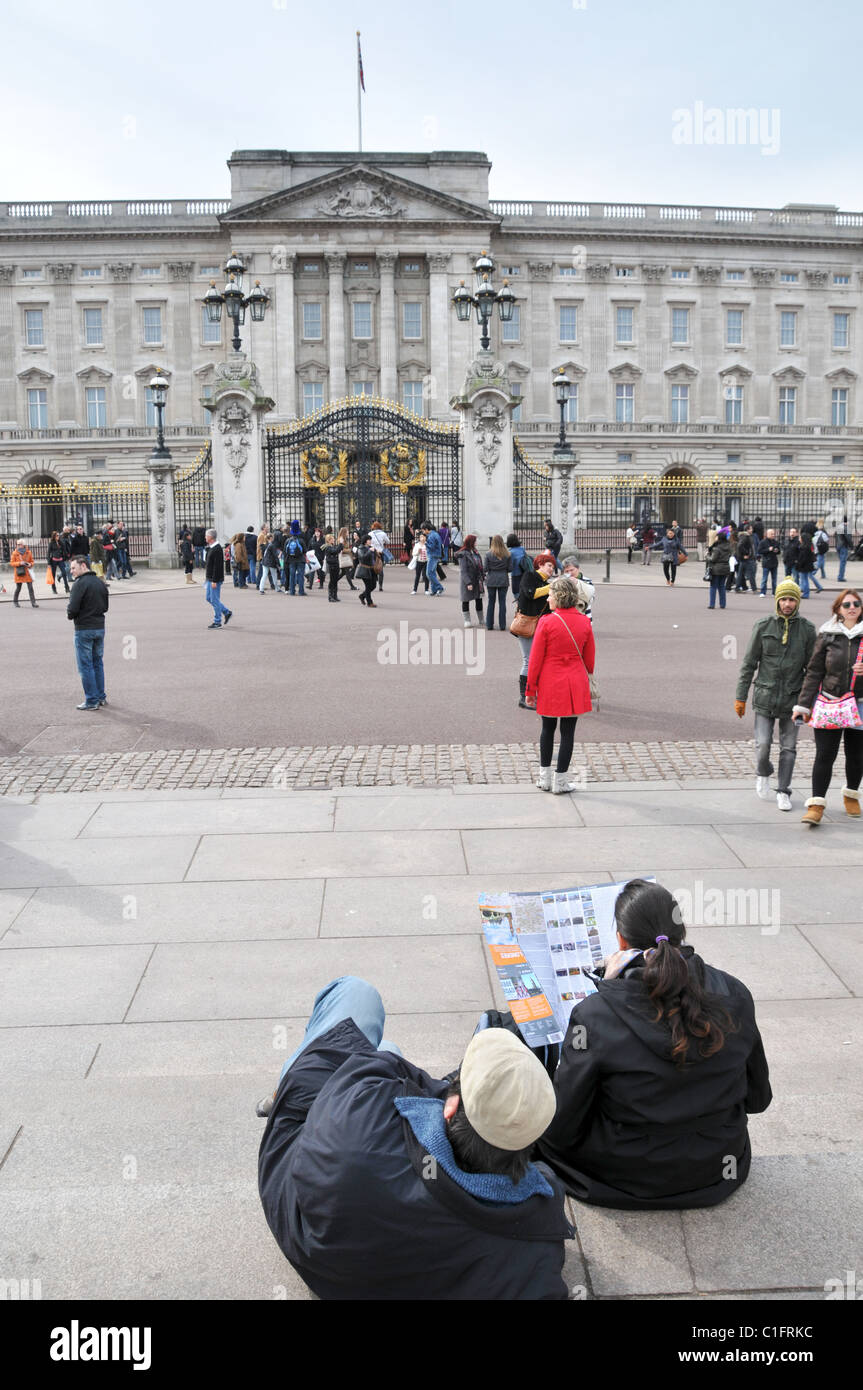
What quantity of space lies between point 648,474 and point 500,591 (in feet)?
166

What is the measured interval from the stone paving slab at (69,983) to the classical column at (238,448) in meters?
27.1

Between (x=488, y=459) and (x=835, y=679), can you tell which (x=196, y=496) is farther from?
(x=835, y=679)

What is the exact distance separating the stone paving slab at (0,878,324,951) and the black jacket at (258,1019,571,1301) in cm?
319

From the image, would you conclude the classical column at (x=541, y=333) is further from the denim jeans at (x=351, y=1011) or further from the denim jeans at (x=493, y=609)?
the denim jeans at (x=351, y=1011)

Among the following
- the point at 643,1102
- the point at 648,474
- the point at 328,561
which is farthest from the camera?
the point at 648,474

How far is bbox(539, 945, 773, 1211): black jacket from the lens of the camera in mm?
3582

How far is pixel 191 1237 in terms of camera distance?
3.67 metres

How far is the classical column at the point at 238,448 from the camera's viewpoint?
105 ft

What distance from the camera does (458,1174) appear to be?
9.66 ft

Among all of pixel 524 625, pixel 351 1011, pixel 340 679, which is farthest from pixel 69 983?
pixel 340 679

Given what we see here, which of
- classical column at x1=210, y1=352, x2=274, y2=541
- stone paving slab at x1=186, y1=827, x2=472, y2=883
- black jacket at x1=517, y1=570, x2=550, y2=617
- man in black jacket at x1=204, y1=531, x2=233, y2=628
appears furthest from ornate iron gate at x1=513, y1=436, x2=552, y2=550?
stone paving slab at x1=186, y1=827, x2=472, y2=883

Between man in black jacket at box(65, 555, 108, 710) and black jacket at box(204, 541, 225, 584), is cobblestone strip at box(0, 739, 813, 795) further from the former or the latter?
black jacket at box(204, 541, 225, 584)
